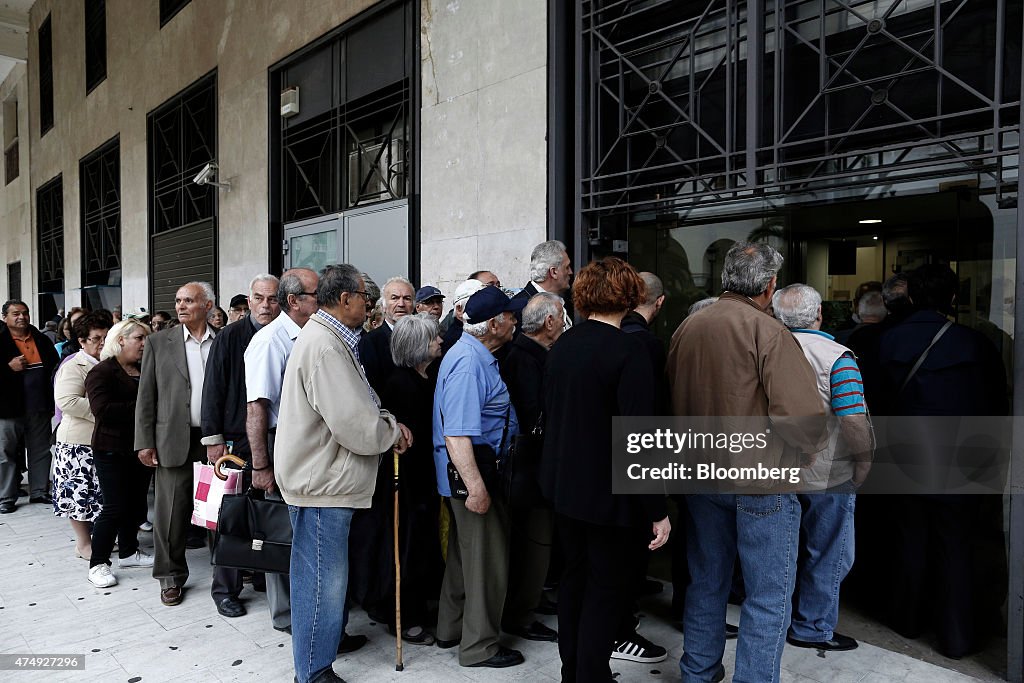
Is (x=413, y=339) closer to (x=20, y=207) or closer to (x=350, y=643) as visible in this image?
(x=350, y=643)

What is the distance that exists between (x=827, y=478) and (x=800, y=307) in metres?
0.89

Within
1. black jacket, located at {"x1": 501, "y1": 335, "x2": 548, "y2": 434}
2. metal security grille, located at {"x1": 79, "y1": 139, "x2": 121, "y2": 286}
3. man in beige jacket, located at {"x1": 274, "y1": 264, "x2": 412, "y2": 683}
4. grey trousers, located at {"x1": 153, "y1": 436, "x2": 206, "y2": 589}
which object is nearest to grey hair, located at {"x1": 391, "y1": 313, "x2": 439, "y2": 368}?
man in beige jacket, located at {"x1": 274, "y1": 264, "x2": 412, "y2": 683}

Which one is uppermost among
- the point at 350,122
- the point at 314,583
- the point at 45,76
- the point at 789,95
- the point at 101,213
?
the point at 45,76

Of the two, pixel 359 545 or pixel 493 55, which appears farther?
pixel 493 55

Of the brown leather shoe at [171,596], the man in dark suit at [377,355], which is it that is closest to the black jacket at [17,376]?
the brown leather shoe at [171,596]

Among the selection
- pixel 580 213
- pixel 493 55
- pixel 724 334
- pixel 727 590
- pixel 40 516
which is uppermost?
pixel 493 55

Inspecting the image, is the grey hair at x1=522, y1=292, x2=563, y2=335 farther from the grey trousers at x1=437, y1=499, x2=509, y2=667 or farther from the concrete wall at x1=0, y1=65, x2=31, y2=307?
the concrete wall at x1=0, y1=65, x2=31, y2=307

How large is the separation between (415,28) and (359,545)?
5474 mm

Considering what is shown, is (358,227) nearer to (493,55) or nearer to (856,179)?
(493,55)

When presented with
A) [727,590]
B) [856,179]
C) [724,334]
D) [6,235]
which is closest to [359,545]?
[727,590]

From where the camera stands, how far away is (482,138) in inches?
251

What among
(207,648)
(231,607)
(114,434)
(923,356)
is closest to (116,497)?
(114,434)

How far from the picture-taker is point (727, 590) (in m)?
3.19

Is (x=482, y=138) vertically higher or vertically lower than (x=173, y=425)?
higher
